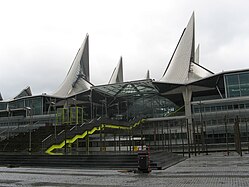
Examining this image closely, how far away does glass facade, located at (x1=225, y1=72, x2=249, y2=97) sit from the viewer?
54.2m

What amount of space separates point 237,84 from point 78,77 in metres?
46.0

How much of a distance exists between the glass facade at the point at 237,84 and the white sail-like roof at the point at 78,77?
3977 centimetres

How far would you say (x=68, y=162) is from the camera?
62.4ft

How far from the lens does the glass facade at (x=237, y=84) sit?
54.2 m

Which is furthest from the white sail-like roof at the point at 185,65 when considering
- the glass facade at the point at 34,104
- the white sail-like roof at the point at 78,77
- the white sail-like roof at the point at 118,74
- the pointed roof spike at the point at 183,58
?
the glass facade at the point at 34,104

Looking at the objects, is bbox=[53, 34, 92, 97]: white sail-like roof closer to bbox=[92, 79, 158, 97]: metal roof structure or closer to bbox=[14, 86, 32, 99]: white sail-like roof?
bbox=[92, 79, 158, 97]: metal roof structure

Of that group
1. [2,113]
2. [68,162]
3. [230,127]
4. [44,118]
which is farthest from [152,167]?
[2,113]

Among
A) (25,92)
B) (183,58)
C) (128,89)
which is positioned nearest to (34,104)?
(25,92)

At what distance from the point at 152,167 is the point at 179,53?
171 feet

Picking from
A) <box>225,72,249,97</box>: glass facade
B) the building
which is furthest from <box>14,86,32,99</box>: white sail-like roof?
<box>225,72,249,97</box>: glass facade

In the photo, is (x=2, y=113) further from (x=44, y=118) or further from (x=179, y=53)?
(x=179, y=53)

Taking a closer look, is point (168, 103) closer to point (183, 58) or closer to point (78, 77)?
point (183, 58)

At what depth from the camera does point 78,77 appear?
84.1 m

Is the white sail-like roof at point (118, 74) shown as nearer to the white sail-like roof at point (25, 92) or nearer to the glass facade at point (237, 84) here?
the white sail-like roof at point (25, 92)
